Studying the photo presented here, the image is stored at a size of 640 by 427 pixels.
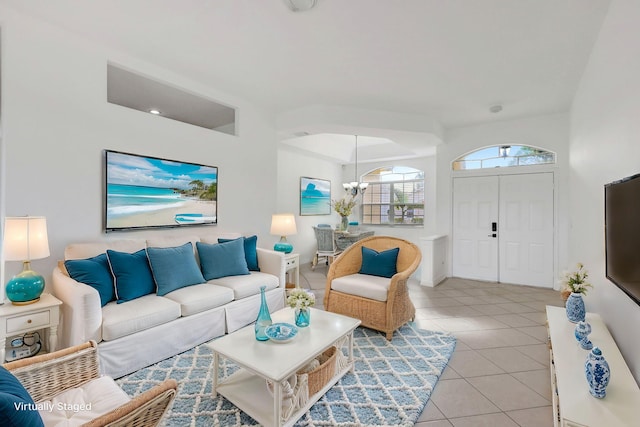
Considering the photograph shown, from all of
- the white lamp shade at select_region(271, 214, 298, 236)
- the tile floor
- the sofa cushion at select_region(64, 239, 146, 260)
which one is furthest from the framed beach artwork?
the sofa cushion at select_region(64, 239, 146, 260)

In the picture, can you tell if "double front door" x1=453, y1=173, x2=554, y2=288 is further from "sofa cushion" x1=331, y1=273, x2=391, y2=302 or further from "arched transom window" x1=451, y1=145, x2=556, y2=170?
"sofa cushion" x1=331, y1=273, x2=391, y2=302

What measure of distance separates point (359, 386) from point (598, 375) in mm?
1355

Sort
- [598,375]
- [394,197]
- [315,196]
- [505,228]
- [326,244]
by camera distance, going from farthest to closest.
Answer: [394,197]
[315,196]
[326,244]
[505,228]
[598,375]

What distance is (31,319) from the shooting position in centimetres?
206

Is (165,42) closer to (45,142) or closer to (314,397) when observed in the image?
(45,142)

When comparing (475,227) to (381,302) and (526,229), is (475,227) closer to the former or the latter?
(526,229)

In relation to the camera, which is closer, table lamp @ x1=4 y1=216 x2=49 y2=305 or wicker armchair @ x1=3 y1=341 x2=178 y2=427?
wicker armchair @ x1=3 y1=341 x2=178 y2=427

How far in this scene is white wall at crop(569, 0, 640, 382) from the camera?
166 cm

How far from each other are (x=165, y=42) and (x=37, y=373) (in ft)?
8.59

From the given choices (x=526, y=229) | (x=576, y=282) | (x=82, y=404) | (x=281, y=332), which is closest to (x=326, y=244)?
(x=526, y=229)

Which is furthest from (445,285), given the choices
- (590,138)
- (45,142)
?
(45,142)

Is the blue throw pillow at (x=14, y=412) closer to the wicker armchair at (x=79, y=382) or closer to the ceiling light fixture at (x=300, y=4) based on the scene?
the wicker armchair at (x=79, y=382)

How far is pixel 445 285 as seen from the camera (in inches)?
193

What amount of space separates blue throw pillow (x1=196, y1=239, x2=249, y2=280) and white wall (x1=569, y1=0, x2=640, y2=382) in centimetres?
311
